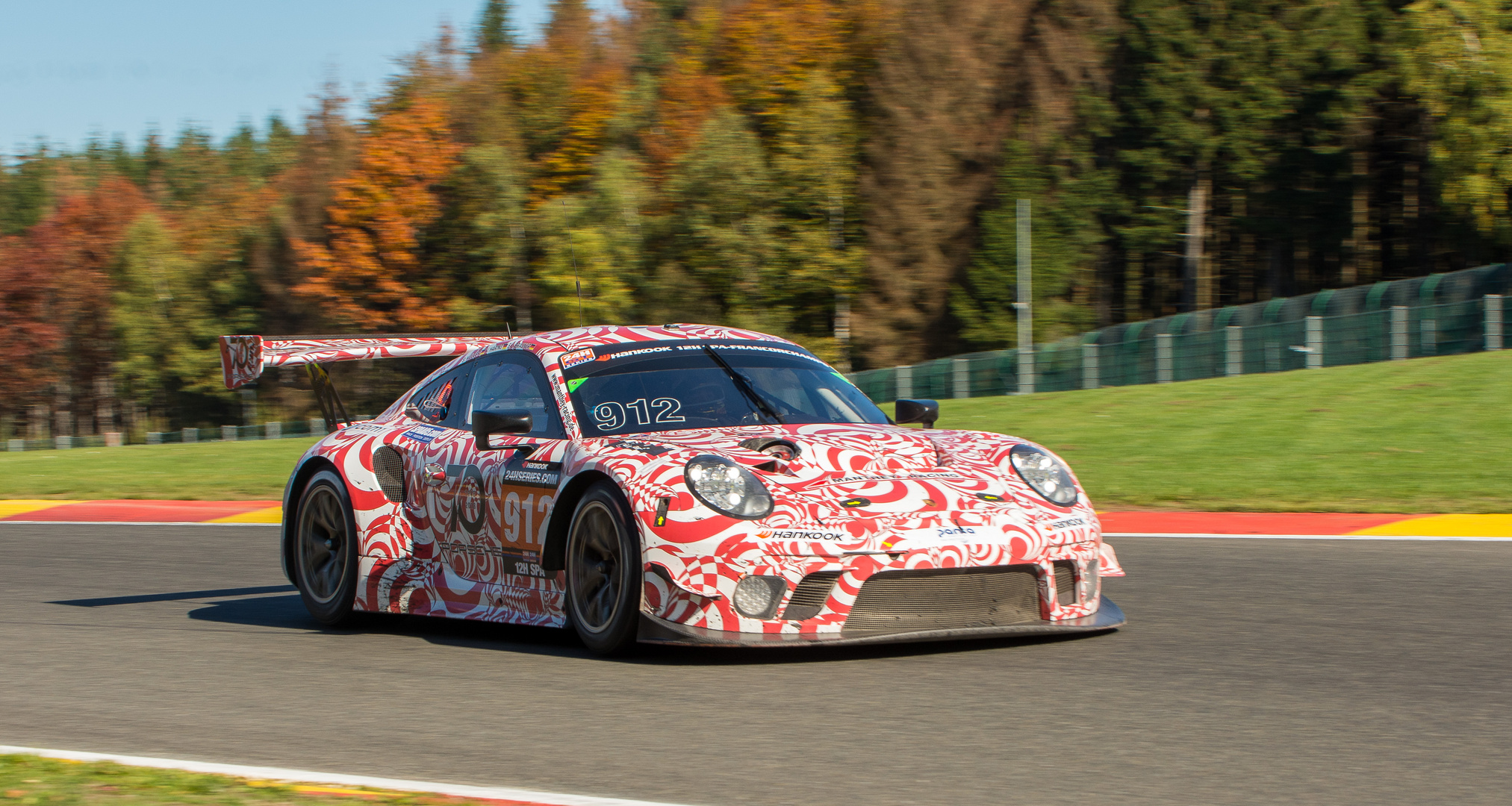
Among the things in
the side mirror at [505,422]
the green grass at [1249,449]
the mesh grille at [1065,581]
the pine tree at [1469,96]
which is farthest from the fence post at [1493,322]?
the pine tree at [1469,96]

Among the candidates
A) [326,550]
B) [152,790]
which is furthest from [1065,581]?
[326,550]

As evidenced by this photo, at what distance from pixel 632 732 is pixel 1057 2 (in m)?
54.5

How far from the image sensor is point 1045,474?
634cm

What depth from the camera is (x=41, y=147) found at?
131 metres

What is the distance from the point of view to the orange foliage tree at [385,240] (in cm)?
5128

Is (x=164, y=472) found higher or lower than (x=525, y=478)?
lower

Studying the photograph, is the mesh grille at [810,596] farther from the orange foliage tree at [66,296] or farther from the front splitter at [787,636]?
the orange foliage tree at [66,296]

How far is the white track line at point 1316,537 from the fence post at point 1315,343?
64.9 ft

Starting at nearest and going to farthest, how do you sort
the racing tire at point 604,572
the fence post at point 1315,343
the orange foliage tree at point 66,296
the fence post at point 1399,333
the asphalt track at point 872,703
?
the asphalt track at point 872,703
the racing tire at point 604,572
the fence post at point 1399,333
the fence post at point 1315,343
the orange foliage tree at point 66,296

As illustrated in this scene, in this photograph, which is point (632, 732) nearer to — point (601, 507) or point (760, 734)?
point (760, 734)

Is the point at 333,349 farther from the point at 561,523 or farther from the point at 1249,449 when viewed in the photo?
the point at 1249,449

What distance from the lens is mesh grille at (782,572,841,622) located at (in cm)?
565

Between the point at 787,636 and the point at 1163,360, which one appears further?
the point at 1163,360

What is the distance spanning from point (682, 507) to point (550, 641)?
127cm
